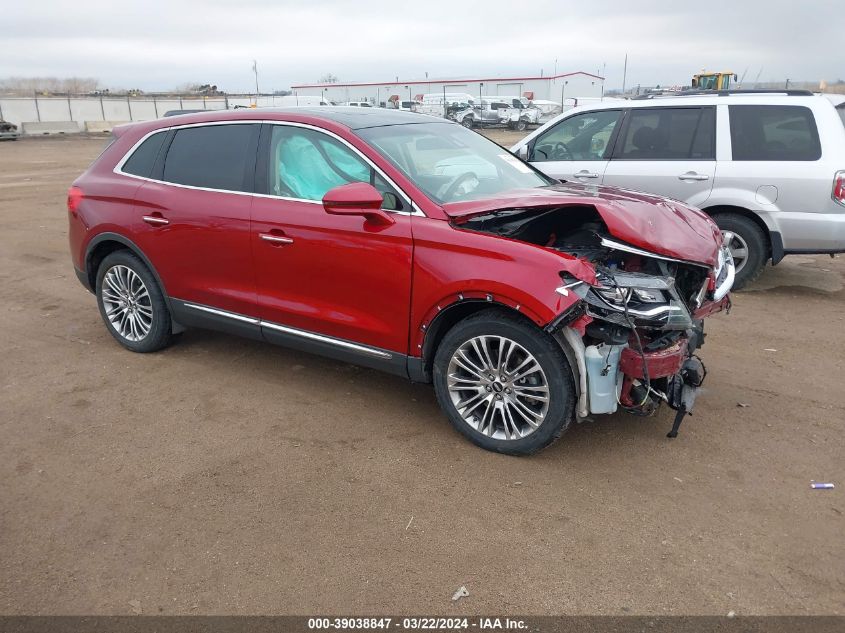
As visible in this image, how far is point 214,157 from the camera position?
4707mm

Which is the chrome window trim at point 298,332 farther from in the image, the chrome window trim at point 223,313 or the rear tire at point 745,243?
the rear tire at point 745,243

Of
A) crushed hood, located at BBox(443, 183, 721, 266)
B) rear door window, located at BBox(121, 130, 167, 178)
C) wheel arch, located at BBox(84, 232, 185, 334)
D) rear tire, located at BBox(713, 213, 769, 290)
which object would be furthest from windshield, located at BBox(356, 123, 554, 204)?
rear tire, located at BBox(713, 213, 769, 290)

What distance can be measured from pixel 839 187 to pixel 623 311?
4309mm

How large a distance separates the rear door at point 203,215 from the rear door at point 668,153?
14.0 ft

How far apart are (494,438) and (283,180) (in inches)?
84.0

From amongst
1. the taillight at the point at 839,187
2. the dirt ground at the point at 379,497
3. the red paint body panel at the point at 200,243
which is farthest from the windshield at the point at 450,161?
the taillight at the point at 839,187

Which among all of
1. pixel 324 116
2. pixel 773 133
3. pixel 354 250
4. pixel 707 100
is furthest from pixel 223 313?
pixel 773 133

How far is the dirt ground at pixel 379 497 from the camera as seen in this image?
2.78 meters

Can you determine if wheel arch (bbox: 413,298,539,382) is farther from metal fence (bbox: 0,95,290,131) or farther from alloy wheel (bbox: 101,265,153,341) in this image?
metal fence (bbox: 0,95,290,131)

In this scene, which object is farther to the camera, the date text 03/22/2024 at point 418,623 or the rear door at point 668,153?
the rear door at point 668,153

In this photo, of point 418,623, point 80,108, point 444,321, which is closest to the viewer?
point 418,623

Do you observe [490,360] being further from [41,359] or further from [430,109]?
[430,109]

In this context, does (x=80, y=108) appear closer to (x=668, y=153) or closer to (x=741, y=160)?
(x=668, y=153)

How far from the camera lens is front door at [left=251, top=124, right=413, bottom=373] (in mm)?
3920
